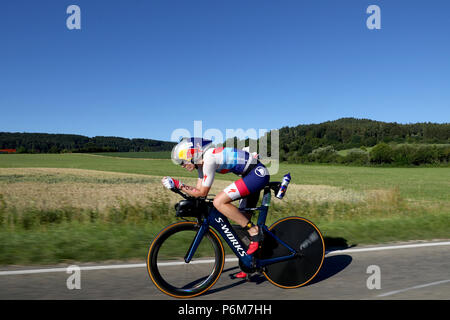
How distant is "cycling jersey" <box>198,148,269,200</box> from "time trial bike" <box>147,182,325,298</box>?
26cm

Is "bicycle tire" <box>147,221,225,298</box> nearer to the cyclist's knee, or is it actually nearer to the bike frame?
the bike frame

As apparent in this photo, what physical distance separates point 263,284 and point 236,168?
150cm

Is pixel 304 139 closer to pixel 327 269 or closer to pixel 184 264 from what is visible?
pixel 327 269

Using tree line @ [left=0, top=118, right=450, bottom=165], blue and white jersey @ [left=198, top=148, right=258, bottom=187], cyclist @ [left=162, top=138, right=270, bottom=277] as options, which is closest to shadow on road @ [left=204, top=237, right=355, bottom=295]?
cyclist @ [left=162, top=138, right=270, bottom=277]

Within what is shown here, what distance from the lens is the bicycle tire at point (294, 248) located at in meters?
4.53

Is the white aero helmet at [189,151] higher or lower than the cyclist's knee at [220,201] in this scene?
higher

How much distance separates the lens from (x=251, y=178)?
4.39m

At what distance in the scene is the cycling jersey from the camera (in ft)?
13.5

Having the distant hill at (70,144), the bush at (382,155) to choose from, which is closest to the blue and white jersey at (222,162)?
the bush at (382,155)

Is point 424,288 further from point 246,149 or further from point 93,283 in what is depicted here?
point 93,283

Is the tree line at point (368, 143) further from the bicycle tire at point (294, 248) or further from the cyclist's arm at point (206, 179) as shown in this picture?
the cyclist's arm at point (206, 179)

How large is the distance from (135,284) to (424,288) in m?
3.42

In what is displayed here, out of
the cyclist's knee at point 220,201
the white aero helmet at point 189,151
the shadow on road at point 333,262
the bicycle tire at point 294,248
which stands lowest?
the shadow on road at point 333,262
